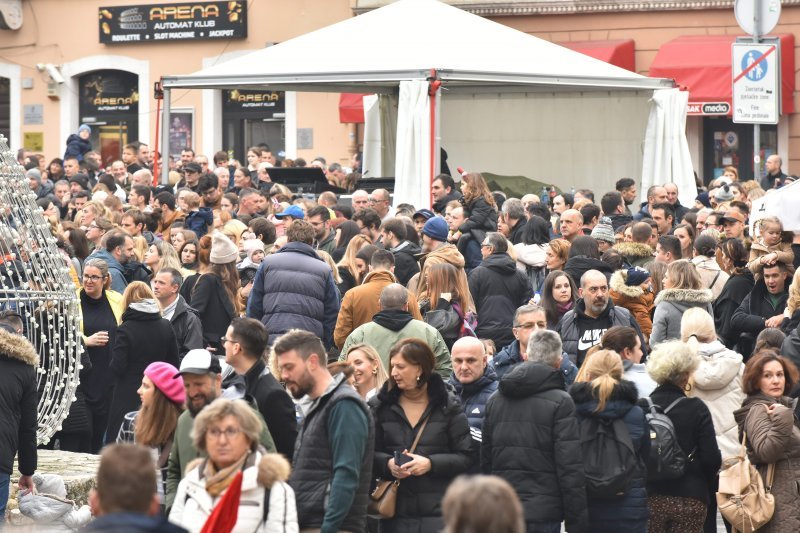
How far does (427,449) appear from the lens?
752 centimetres

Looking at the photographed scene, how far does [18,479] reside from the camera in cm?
952

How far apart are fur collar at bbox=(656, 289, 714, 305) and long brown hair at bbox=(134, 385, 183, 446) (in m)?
4.19

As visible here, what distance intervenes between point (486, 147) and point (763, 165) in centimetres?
454

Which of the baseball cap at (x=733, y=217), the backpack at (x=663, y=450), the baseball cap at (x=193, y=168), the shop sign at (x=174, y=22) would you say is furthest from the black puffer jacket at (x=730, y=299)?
the shop sign at (x=174, y=22)

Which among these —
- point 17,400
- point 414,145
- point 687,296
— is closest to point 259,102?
point 414,145

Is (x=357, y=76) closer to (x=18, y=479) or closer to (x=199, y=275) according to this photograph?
(x=199, y=275)

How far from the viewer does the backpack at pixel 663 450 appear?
25.9ft

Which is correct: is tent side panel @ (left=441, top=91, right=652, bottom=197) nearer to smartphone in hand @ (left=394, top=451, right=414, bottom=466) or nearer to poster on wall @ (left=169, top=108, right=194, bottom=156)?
poster on wall @ (left=169, top=108, right=194, bottom=156)

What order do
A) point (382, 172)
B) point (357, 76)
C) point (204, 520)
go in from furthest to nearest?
point (382, 172) < point (357, 76) < point (204, 520)

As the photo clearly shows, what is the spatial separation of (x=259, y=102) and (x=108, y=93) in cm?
304

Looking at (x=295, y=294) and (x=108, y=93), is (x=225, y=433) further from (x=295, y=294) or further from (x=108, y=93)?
(x=108, y=93)

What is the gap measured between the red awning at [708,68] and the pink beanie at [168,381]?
1842cm

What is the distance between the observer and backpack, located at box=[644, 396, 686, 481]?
311 inches

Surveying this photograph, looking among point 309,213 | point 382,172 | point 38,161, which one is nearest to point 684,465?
point 309,213
